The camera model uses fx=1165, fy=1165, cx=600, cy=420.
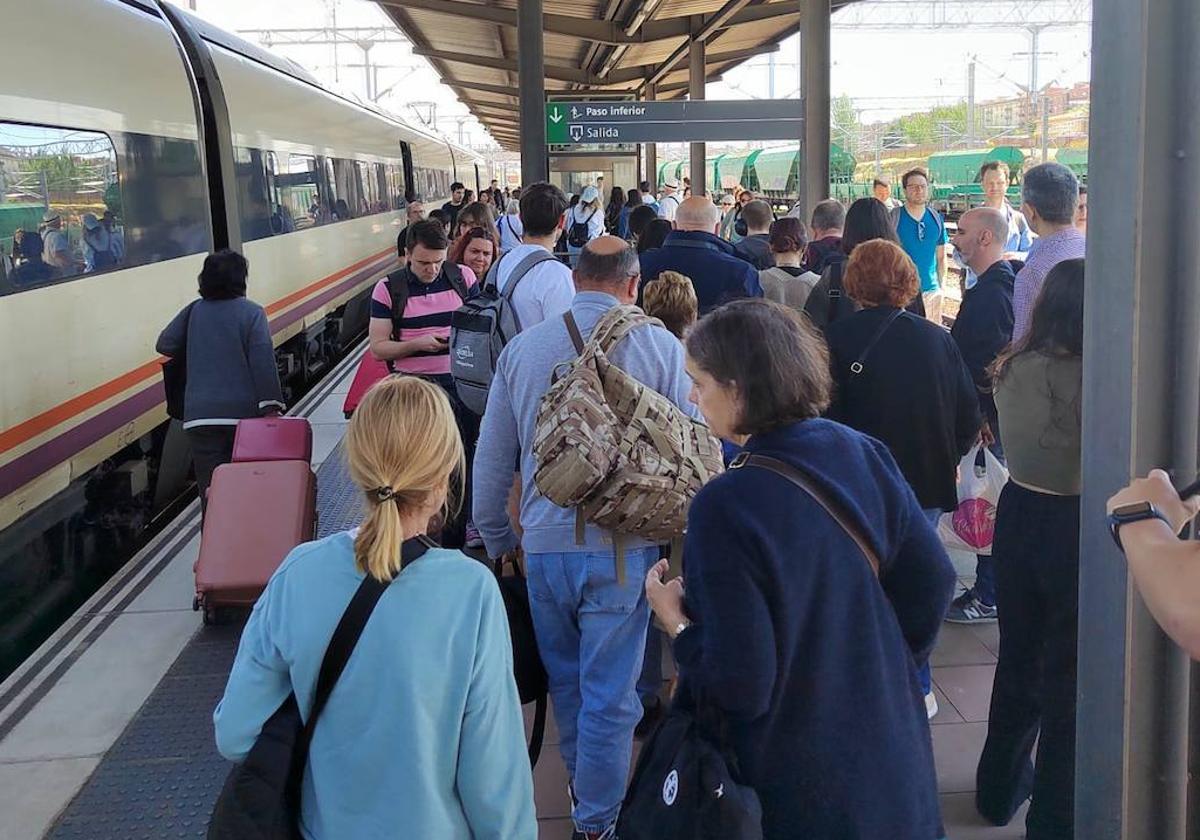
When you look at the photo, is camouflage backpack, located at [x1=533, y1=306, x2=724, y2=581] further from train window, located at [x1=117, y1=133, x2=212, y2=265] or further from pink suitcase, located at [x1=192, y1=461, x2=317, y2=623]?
train window, located at [x1=117, y1=133, x2=212, y2=265]

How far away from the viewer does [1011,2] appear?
31.4 metres

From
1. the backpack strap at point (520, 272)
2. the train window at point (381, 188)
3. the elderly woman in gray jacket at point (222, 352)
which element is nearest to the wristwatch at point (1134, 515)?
the backpack strap at point (520, 272)

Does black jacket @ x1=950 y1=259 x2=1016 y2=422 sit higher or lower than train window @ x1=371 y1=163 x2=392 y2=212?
lower

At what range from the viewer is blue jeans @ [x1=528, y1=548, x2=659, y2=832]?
10.0 feet

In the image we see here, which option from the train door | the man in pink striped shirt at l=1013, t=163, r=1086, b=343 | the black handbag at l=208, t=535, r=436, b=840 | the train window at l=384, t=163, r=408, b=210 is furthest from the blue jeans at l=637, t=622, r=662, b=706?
the train door

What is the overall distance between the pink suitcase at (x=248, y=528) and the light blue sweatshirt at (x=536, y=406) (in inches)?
66.8

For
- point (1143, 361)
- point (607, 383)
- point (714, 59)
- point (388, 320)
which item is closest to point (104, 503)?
point (388, 320)

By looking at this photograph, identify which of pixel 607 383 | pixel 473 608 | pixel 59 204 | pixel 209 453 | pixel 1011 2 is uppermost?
pixel 1011 2

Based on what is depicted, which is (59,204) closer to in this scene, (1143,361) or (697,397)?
(697,397)

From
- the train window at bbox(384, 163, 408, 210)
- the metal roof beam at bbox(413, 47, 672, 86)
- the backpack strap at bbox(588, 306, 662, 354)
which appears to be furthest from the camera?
the metal roof beam at bbox(413, 47, 672, 86)

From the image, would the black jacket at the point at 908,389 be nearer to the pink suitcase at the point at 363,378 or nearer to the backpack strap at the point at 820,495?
the backpack strap at the point at 820,495

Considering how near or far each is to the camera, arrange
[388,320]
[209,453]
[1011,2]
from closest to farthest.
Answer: [388,320] → [209,453] → [1011,2]

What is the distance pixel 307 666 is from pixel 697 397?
2.79 ft

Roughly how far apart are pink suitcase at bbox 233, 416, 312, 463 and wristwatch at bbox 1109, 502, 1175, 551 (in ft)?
12.3
